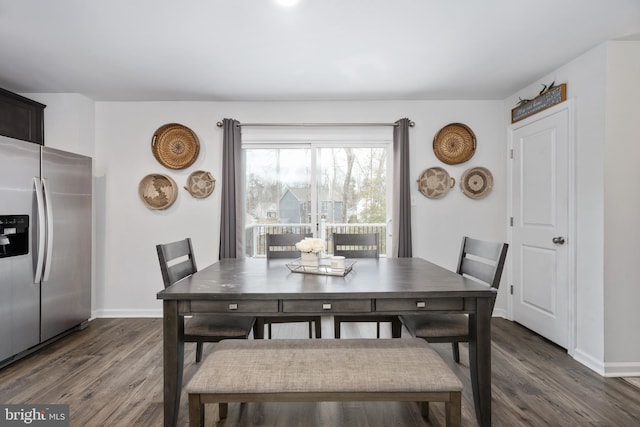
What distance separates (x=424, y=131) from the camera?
3.88 m

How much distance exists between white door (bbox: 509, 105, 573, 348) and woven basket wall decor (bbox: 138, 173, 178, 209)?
3.74 metres

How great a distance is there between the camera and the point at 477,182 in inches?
150

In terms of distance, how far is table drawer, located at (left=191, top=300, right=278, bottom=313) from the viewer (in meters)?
1.70

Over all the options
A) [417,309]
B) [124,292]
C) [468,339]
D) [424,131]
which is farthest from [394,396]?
[124,292]

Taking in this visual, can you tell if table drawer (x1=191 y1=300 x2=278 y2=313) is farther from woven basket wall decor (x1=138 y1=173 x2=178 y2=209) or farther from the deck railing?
woven basket wall decor (x1=138 y1=173 x2=178 y2=209)

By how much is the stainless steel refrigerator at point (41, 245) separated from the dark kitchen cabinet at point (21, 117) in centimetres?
60

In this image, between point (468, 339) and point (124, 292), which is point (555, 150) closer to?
point (468, 339)

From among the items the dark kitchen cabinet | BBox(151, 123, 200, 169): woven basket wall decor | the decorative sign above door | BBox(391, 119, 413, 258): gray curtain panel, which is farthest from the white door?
the dark kitchen cabinet

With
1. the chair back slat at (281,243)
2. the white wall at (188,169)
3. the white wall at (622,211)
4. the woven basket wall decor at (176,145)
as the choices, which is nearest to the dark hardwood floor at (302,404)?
the white wall at (622,211)

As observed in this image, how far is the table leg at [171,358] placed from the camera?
67.1 inches

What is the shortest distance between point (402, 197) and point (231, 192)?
6.18ft

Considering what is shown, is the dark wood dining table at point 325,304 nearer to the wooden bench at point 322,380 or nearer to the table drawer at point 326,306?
the table drawer at point 326,306

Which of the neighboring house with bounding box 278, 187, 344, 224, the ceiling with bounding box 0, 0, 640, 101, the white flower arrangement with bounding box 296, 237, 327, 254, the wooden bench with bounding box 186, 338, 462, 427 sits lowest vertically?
the wooden bench with bounding box 186, 338, 462, 427

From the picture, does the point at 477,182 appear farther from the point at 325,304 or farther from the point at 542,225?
the point at 325,304
